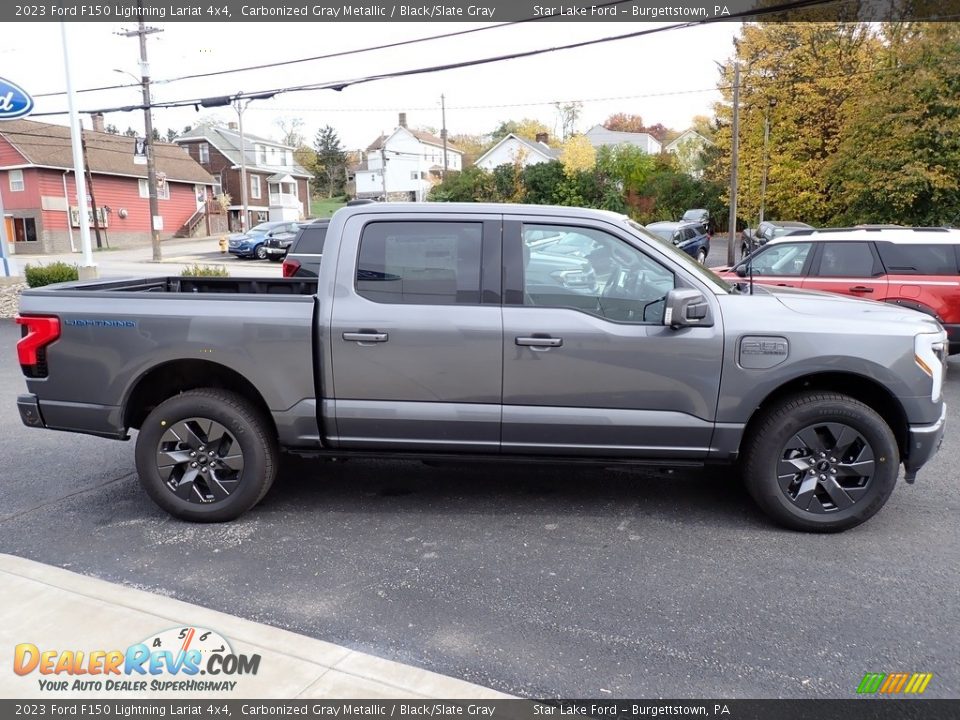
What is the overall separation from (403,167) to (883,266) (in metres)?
70.7

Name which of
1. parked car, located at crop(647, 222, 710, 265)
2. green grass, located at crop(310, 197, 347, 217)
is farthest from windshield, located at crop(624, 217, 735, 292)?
green grass, located at crop(310, 197, 347, 217)

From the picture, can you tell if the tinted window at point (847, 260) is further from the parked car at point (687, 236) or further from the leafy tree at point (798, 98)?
the leafy tree at point (798, 98)

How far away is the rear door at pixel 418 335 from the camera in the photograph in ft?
14.2

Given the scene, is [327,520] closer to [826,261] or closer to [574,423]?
[574,423]

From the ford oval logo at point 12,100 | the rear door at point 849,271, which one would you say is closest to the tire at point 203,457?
the rear door at point 849,271

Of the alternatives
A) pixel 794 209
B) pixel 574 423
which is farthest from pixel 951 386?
pixel 794 209

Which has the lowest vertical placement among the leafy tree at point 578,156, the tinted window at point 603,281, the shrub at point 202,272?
the shrub at point 202,272

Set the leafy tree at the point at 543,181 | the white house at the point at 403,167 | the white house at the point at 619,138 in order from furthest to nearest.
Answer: the white house at the point at 619,138, the white house at the point at 403,167, the leafy tree at the point at 543,181

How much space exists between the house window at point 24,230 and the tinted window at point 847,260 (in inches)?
1772

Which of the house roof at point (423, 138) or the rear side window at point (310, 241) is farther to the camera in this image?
the house roof at point (423, 138)

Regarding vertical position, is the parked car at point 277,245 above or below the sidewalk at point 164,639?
above

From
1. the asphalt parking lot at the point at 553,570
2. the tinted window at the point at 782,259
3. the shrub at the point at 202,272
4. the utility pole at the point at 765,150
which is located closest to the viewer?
the asphalt parking lot at the point at 553,570

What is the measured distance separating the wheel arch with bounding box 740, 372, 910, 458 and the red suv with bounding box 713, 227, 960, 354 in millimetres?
3843

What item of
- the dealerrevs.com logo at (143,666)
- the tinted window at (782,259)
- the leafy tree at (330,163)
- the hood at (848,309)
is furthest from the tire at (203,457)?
the leafy tree at (330,163)
